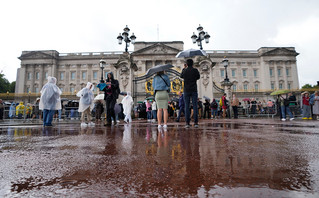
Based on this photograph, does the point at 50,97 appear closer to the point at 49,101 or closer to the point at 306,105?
the point at 49,101

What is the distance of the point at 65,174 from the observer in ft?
3.70

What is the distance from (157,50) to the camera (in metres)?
43.6

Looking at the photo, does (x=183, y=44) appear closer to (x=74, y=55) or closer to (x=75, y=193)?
(x=74, y=55)

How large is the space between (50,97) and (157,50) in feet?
129

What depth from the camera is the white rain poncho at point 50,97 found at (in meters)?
6.12

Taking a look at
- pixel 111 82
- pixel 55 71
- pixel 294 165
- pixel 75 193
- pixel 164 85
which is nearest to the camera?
pixel 75 193

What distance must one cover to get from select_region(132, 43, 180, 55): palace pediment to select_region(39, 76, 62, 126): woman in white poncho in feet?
126

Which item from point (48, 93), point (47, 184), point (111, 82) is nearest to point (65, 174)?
point (47, 184)

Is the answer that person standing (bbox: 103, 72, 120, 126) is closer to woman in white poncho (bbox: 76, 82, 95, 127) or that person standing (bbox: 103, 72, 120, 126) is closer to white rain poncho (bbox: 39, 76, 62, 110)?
woman in white poncho (bbox: 76, 82, 95, 127)

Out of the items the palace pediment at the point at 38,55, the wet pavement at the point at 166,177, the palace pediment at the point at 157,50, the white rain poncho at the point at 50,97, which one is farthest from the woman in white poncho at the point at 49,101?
the palace pediment at the point at 38,55

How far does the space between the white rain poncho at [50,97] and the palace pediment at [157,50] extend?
38.5 m

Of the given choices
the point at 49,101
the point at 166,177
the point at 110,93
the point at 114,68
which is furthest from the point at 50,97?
the point at 114,68

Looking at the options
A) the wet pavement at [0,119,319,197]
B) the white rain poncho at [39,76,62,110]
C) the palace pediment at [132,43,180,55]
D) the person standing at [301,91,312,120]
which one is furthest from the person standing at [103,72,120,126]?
the palace pediment at [132,43,180,55]

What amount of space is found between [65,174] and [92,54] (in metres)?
53.2
